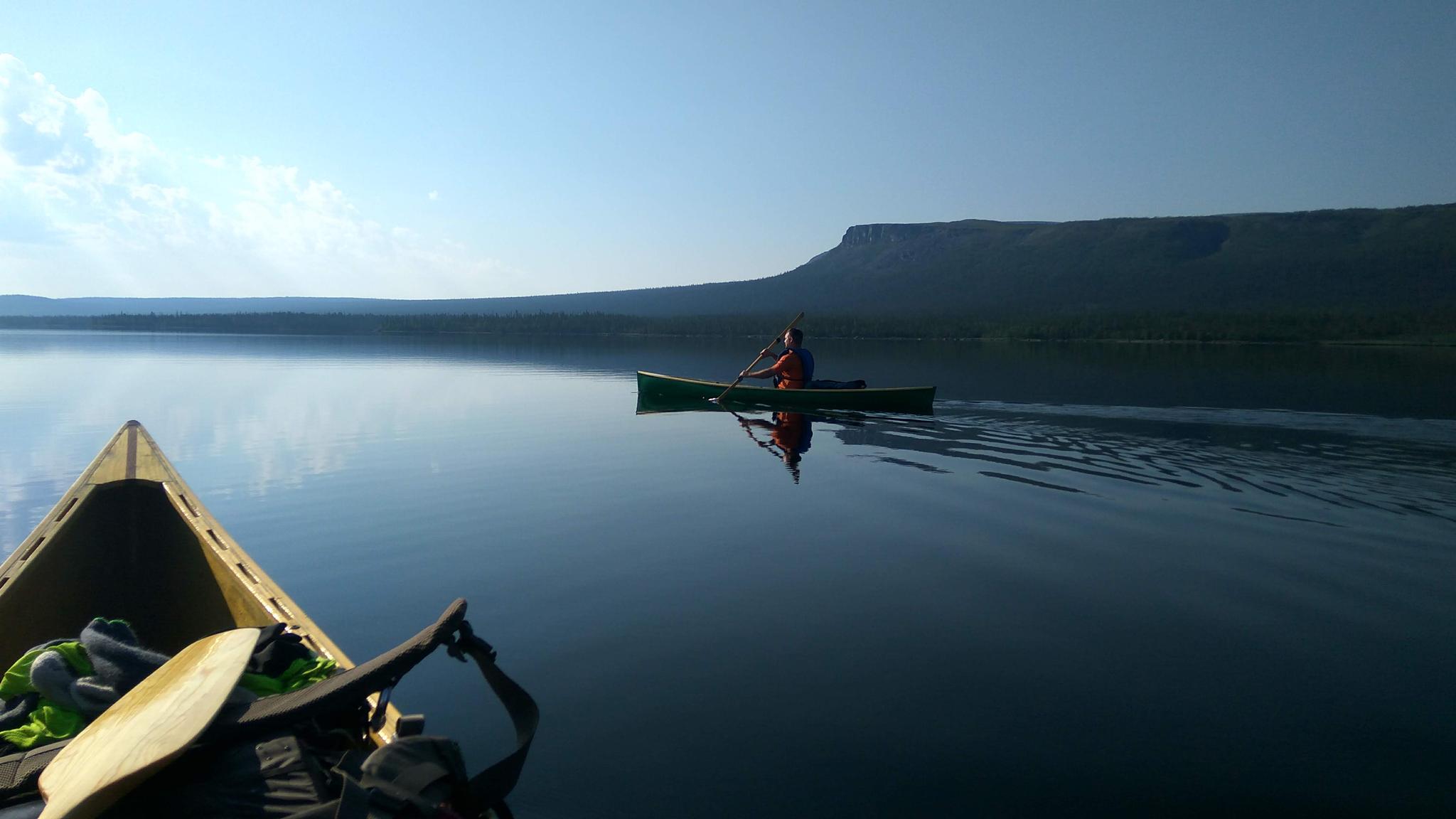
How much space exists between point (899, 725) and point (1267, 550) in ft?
16.5

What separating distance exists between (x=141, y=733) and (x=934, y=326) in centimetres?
7258

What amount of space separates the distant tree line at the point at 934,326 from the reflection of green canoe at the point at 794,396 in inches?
2001

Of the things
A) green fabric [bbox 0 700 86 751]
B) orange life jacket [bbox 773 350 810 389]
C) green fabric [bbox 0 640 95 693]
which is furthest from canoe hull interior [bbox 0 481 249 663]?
orange life jacket [bbox 773 350 810 389]

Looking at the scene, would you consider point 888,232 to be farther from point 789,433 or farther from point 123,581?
point 123,581

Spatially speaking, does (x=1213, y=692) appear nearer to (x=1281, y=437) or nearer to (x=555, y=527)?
(x=555, y=527)

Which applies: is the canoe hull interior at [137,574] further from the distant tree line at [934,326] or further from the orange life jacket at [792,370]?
the distant tree line at [934,326]

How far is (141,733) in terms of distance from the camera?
244cm

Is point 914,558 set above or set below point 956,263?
below

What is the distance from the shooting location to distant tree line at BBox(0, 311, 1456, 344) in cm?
6028

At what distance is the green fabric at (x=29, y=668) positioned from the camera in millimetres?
2910

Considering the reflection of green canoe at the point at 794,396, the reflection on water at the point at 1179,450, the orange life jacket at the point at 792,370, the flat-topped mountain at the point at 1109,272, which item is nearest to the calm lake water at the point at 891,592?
the reflection on water at the point at 1179,450

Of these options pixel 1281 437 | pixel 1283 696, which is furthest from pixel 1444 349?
pixel 1283 696

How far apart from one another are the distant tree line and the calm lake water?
2047 inches

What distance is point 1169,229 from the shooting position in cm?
14750
